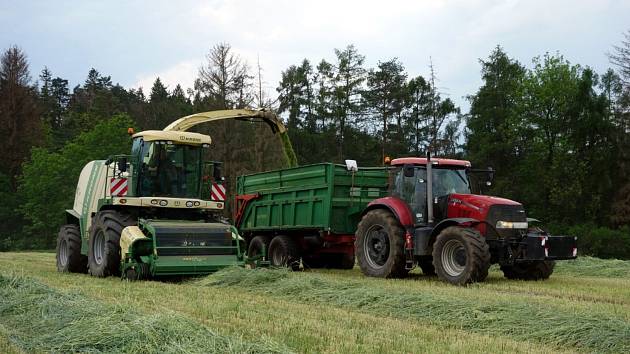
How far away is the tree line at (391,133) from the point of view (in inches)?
1235

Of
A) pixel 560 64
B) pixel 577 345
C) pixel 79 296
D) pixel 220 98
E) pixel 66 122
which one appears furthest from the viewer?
pixel 66 122

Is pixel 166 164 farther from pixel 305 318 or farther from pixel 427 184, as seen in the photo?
pixel 305 318

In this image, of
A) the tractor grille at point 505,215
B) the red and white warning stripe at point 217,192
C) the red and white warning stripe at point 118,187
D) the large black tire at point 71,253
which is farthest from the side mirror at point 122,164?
the tractor grille at point 505,215

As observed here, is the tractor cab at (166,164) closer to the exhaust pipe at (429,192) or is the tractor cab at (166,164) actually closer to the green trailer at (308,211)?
the green trailer at (308,211)

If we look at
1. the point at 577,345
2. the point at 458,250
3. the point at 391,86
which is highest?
the point at 391,86

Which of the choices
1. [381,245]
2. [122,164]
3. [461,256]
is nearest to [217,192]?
[122,164]

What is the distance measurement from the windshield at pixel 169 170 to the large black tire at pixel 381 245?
325 cm

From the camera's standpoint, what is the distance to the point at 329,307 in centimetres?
766

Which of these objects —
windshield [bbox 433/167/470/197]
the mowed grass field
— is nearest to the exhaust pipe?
windshield [bbox 433/167/470/197]

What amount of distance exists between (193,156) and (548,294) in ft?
22.4

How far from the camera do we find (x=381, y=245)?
1180cm

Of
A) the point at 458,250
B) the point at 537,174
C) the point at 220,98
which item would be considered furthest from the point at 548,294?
the point at 537,174

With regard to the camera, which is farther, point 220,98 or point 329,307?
point 220,98

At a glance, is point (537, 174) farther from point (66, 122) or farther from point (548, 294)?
point (66, 122)
